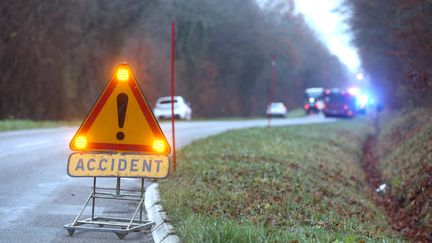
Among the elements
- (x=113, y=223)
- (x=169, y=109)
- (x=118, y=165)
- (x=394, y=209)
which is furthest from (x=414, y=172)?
(x=169, y=109)

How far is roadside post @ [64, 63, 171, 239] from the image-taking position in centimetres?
889

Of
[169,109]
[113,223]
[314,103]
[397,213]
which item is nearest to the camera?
[113,223]

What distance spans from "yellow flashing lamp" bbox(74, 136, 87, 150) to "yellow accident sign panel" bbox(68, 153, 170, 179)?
115mm

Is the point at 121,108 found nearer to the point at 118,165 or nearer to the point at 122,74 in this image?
the point at 122,74

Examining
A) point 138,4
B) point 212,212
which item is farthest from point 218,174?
point 138,4

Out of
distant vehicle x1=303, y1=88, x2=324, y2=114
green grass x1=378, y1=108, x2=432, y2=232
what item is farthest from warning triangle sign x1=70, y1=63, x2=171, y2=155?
distant vehicle x1=303, y1=88, x2=324, y2=114

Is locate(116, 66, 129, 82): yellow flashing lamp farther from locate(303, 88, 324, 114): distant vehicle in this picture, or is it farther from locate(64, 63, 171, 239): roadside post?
locate(303, 88, 324, 114): distant vehicle

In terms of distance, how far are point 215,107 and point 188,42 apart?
30.5 ft

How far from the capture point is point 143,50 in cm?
5850

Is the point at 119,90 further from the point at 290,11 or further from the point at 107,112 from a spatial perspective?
the point at 290,11

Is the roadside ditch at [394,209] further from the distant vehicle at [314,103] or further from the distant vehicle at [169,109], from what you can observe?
the distant vehicle at [314,103]

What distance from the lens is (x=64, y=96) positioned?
48.5 meters

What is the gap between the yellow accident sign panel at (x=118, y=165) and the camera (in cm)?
896

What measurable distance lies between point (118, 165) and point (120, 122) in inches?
20.2
